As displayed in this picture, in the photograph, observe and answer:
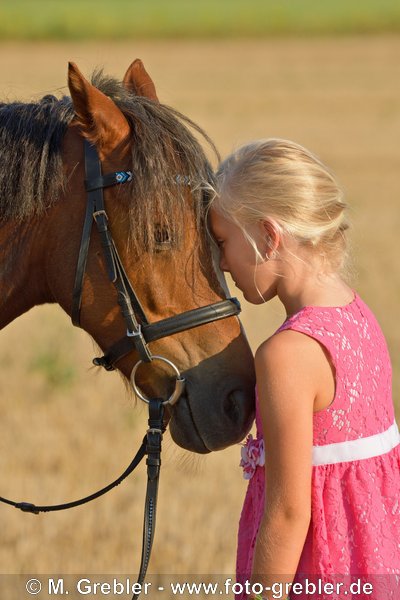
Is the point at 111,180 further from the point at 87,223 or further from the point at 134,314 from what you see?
the point at 134,314

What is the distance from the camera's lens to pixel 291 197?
253cm

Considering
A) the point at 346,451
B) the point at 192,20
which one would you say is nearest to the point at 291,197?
the point at 346,451

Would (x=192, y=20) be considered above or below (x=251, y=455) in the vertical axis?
below

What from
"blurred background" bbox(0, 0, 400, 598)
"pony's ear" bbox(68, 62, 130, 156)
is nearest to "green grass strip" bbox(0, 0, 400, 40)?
"blurred background" bbox(0, 0, 400, 598)

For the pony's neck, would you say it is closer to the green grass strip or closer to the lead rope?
the lead rope

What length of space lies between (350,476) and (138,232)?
3.03 ft

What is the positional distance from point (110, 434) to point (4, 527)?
1399 mm

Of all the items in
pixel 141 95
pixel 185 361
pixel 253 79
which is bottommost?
pixel 253 79

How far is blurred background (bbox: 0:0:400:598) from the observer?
4.88m

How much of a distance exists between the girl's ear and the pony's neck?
725 millimetres

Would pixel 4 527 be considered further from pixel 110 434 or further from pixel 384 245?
pixel 384 245

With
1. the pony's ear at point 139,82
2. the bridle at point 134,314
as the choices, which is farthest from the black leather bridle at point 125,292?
the pony's ear at point 139,82

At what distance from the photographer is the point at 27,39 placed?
138 feet

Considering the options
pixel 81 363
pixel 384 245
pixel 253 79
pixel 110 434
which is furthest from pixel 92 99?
pixel 253 79
